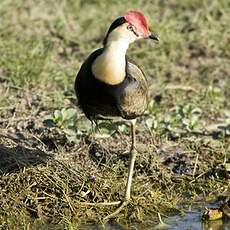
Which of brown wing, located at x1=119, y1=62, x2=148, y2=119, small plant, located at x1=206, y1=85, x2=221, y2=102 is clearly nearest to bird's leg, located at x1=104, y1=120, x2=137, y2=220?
brown wing, located at x1=119, y1=62, x2=148, y2=119

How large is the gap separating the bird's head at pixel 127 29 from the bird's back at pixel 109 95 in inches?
4.4

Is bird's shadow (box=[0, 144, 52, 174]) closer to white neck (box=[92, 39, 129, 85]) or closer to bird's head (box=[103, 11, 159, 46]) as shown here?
white neck (box=[92, 39, 129, 85])

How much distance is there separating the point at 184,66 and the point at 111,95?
2.37m

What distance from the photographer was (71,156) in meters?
4.80

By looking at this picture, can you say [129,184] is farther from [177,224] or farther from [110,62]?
[110,62]

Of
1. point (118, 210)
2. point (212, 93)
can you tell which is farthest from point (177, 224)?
point (212, 93)

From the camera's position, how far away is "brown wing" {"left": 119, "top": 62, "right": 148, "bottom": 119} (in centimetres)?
419

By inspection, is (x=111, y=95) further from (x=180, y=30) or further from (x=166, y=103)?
(x=180, y=30)

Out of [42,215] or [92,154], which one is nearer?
[42,215]

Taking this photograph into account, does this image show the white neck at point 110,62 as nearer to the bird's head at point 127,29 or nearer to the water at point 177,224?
the bird's head at point 127,29

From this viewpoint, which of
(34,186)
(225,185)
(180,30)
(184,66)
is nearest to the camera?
(34,186)

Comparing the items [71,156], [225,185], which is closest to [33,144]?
[71,156]

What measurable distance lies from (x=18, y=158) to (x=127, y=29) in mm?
953

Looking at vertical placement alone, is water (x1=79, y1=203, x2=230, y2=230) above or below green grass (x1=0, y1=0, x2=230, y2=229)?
below
